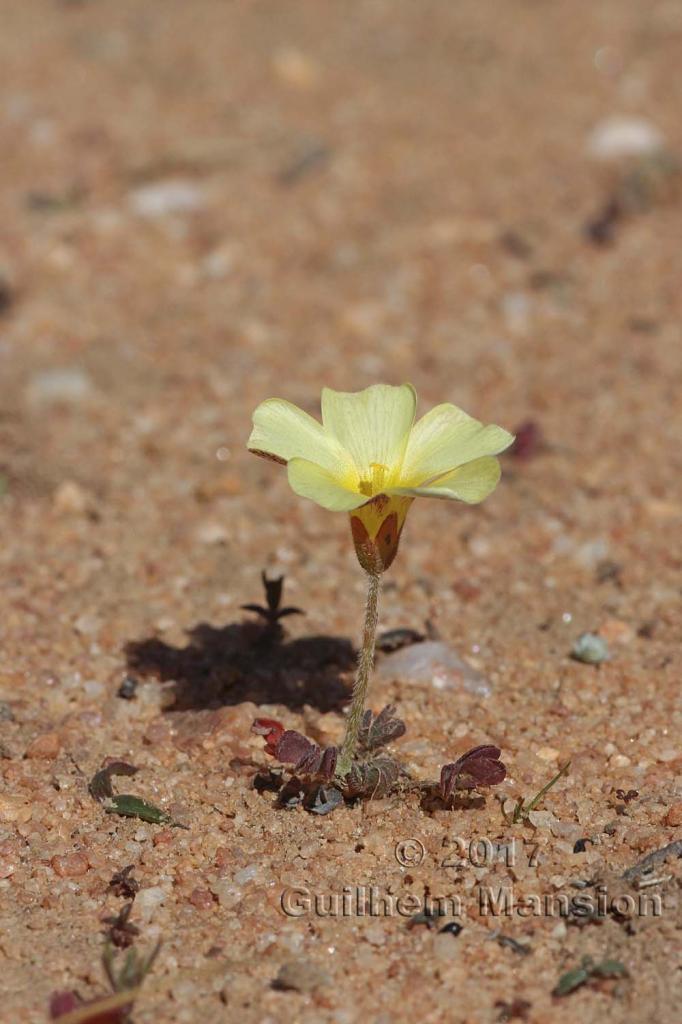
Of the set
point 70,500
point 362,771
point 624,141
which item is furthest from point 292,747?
point 624,141

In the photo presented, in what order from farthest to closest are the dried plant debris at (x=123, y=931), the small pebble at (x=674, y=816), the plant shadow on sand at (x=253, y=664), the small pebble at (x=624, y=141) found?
the small pebble at (x=624, y=141) → the plant shadow on sand at (x=253, y=664) → the small pebble at (x=674, y=816) → the dried plant debris at (x=123, y=931)

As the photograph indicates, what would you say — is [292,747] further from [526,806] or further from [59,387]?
[59,387]

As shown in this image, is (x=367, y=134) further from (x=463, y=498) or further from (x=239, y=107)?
(x=463, y=498)

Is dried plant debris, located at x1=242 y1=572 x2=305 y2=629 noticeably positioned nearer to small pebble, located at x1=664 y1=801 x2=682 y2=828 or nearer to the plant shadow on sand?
the plant shadow on sand

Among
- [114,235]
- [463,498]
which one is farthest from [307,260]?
[463,498]

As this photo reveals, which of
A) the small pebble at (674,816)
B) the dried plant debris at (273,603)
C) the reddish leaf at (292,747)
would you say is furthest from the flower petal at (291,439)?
the small pebble at (674,816)

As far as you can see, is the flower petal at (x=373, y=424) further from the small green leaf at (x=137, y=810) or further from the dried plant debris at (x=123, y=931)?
the dried plant debris at (x=123, y=931)
